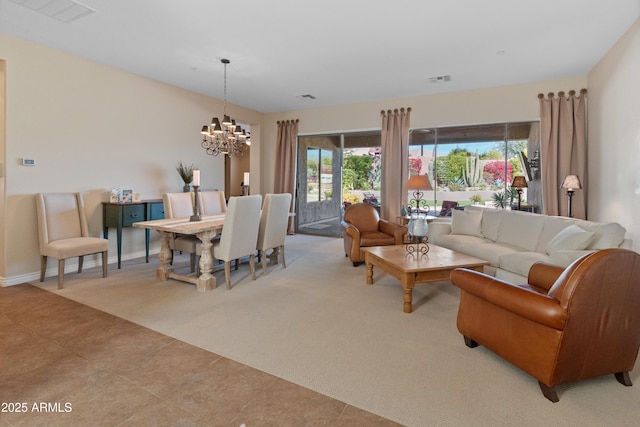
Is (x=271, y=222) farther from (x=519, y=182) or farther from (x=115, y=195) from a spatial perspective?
(x=519, y=182)

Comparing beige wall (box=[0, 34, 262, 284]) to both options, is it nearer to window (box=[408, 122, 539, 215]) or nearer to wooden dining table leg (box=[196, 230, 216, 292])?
wooden dining table leg (box=[196, 230, 216, 292])

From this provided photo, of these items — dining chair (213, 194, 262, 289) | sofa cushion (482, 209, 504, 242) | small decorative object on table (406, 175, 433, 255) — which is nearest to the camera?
small decorative object on table (406, 175, 433, 255)

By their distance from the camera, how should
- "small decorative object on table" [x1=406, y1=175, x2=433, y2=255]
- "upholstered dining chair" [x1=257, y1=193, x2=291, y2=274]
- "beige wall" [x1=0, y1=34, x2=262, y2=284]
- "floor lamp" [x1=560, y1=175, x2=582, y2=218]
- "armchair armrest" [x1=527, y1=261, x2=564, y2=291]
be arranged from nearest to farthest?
"armchair armrest" [x1=527, y1=261, x2=564, y2=291]
"small decorative object on table" [x1=406, y1=175, x2=433, y2=255]
"beige wall" [x1=0, y1=34, x2=262, y2=284]
"upholstered dining chair" [x1=257, y1=193, x2=291, y2=274]
"floor lamp" [x1=560, y1=175, x2=582, y2=218]

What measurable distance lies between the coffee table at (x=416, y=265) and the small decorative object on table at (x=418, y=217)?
4.7 inches

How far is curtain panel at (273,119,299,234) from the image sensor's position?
7449 mm

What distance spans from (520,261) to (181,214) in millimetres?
4071

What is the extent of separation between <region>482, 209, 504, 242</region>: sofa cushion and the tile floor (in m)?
3.50

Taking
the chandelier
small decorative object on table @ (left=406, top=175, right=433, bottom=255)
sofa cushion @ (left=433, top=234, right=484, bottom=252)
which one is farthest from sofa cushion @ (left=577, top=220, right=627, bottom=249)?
the chandelier

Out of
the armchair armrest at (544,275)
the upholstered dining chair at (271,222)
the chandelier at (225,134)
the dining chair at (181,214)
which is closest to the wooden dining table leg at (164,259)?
the dining chair at (181,214)

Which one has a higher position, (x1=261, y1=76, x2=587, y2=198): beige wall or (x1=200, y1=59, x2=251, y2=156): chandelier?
(x1=261, y1=76, x2=587, y2=198): beige wall

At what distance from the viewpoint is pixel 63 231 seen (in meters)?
3.96

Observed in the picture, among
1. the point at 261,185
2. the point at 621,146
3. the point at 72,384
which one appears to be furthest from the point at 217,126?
the point at 621,146

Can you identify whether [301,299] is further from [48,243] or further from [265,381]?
[48,243]

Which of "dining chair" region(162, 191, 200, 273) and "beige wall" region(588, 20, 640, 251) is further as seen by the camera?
"dining chair" region(162, 191, 200, 273)
